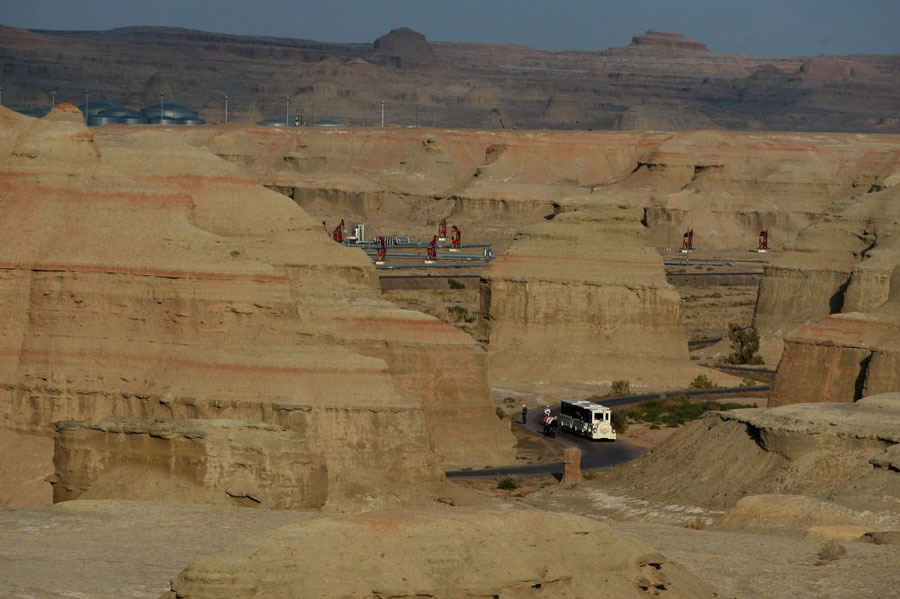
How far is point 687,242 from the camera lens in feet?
510

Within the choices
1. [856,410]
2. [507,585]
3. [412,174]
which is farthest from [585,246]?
A: [412,174]

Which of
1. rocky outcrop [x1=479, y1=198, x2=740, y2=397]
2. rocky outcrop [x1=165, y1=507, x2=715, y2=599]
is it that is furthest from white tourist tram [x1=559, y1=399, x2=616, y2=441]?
rocky outcrop [x1=165, y1=507, x2=715, y2=599]

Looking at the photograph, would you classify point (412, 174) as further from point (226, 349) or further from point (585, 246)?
point (226, 349)

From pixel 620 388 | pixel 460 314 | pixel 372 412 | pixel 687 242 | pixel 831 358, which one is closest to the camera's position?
pixel 372 412

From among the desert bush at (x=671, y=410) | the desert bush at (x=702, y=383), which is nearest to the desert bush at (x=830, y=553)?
the desert bush at (x=671, y=410)

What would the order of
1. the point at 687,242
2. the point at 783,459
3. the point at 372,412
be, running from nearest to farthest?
the point at 372,412 → the point at 783,459 → the point at 687,242

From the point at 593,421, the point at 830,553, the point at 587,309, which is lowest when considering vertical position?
the point at 830,553

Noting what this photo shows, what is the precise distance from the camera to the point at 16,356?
1922 inches

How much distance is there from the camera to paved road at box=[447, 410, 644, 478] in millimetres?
56688

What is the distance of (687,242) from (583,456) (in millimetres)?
94861

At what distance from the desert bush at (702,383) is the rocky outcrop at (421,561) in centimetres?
5368

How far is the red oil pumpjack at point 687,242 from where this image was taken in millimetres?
155125

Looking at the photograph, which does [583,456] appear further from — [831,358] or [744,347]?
[744,347]

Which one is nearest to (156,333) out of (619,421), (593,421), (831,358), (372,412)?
(372,412)
